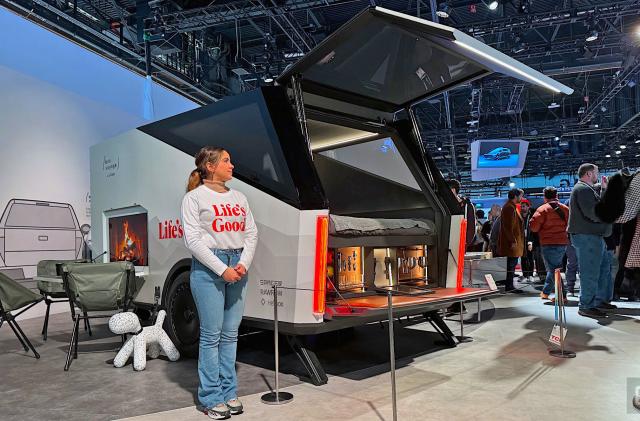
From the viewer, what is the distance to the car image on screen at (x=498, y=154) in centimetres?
1436

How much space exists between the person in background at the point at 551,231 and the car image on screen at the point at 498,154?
7.71 m

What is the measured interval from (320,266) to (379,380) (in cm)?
92

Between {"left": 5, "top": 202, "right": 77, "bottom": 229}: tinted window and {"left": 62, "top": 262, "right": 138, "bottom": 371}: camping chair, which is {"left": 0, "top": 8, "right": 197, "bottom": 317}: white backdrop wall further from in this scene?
{"left": 62, "top": 262, "right": 138, "bottom": 371}: camping chair

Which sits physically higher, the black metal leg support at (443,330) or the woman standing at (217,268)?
the woman standing at (217,268)

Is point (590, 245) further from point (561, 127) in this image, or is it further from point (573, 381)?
point (561, 127)

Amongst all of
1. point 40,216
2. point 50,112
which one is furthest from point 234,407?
point 50,112

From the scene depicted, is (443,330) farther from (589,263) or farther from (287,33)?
(287,33)

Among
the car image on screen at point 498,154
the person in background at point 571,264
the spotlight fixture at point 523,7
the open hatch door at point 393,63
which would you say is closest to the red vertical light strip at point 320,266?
the open hatch door at point 393,63

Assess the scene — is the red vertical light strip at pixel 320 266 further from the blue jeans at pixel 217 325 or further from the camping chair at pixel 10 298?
the camping chair at pixel 10 298

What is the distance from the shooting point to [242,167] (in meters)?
3.53

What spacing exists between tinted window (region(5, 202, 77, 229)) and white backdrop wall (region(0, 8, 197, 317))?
0.39ft

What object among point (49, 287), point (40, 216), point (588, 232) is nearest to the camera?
point (49, 287)

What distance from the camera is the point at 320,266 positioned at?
3.12 meters

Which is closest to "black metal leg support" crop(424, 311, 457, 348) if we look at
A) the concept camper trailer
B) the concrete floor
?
the concrete floor
